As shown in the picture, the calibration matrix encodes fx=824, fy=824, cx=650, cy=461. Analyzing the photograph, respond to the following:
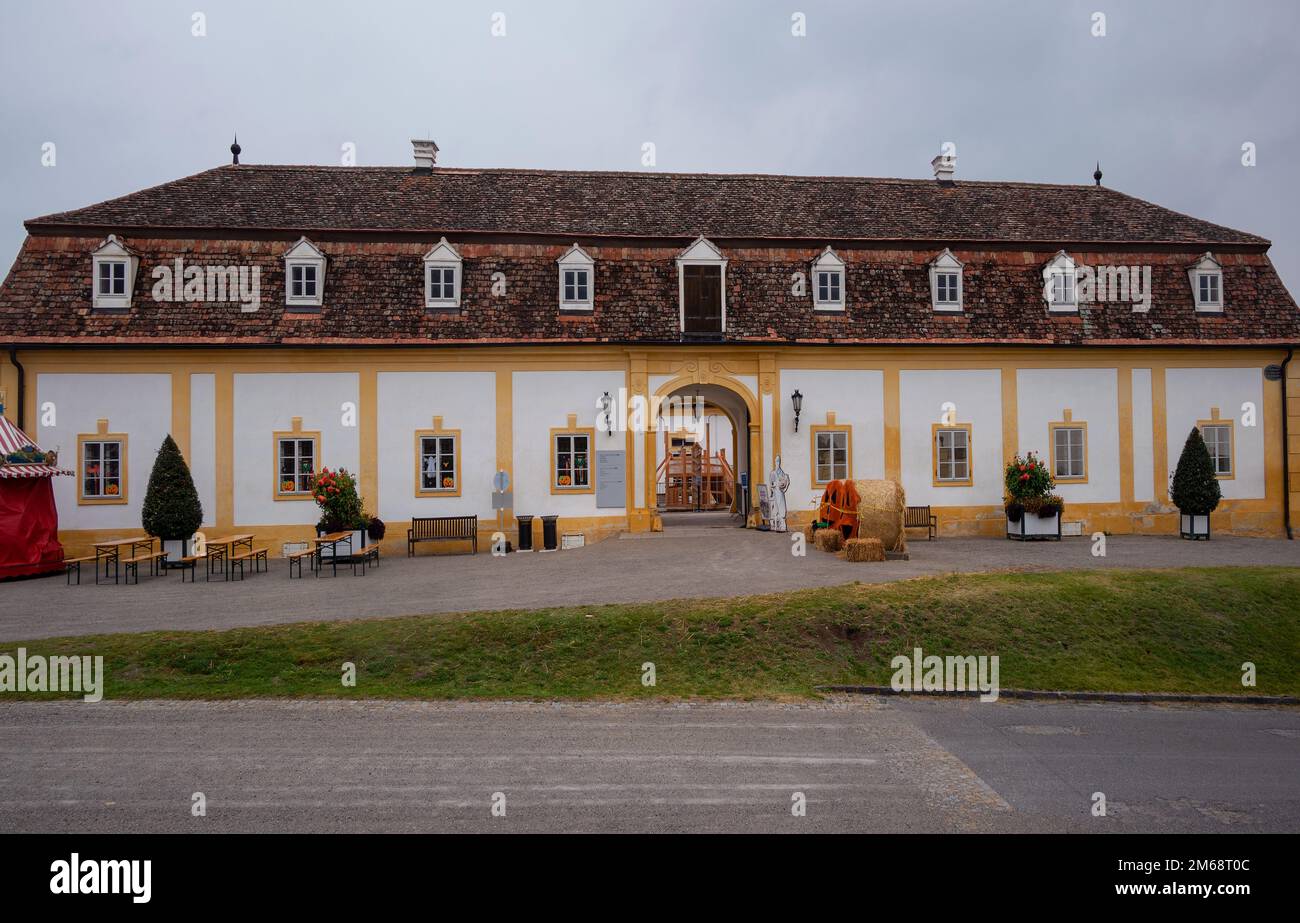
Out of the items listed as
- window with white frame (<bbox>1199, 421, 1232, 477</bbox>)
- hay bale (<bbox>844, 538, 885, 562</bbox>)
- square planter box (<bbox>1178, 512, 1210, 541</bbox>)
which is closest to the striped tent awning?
hay bale (<bbox>844, 538, 885, 562</bbox>)

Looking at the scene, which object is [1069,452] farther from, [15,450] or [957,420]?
[15,450]

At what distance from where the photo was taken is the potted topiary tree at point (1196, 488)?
2045 centimetres

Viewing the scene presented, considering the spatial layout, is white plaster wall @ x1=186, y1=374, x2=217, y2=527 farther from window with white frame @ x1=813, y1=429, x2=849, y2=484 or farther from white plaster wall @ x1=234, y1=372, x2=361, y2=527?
window with white frame @ x1=813, y1=429, x2=849, y2=484

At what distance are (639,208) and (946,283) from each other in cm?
868

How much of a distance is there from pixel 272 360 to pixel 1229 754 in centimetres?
1992

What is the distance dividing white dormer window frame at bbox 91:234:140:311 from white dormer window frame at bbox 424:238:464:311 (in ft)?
22.8

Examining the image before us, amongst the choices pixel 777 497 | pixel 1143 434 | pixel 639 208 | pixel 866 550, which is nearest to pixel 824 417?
pixel 777 497

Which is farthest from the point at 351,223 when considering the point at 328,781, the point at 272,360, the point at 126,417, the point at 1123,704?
the point at 1123,704

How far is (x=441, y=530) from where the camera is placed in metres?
19.9

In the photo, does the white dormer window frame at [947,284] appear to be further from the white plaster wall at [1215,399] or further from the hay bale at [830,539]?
the hay bale at [830,539]

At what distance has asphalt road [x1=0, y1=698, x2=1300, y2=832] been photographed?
19.0ft

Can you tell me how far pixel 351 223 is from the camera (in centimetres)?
2155

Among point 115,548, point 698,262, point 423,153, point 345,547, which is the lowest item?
point 345,547
